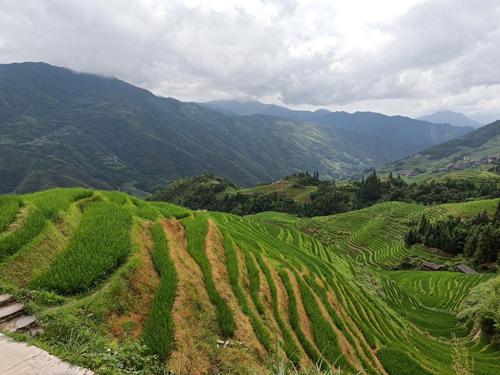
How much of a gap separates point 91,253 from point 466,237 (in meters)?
122

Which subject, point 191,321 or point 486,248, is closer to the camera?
point 191,321

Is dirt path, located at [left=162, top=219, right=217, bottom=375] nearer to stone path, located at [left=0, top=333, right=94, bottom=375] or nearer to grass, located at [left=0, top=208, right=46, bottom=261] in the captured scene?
stone path, located at [left=0, top=333, right=94, bottom=375]

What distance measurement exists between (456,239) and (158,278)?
11876 centimetres

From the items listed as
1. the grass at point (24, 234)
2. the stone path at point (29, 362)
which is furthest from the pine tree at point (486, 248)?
the stone path at point (29, 362)

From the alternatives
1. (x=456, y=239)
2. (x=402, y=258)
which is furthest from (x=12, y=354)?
(x=456, y=239)

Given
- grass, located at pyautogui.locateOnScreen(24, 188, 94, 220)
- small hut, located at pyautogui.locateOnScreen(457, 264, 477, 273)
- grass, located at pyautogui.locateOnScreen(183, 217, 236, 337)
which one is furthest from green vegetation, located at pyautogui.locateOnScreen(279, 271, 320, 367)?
small hut, located at pyautogui.locateOnScreen(457, 264, 477, 273)

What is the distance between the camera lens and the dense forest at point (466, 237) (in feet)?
284

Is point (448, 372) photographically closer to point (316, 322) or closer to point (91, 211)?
point (316, 322)

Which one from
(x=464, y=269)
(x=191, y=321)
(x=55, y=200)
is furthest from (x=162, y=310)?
(x=464, y=269)

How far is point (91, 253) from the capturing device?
432 inches

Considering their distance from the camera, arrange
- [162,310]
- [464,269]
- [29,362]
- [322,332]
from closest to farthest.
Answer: [29,362], [162,310], [322,332], [464,269]

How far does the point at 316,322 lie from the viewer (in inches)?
579

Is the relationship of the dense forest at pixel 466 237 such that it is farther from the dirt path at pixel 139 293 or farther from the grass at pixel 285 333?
the dirt path at pixel 139 293

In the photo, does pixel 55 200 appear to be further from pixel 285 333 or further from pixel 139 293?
pixel 285 333
